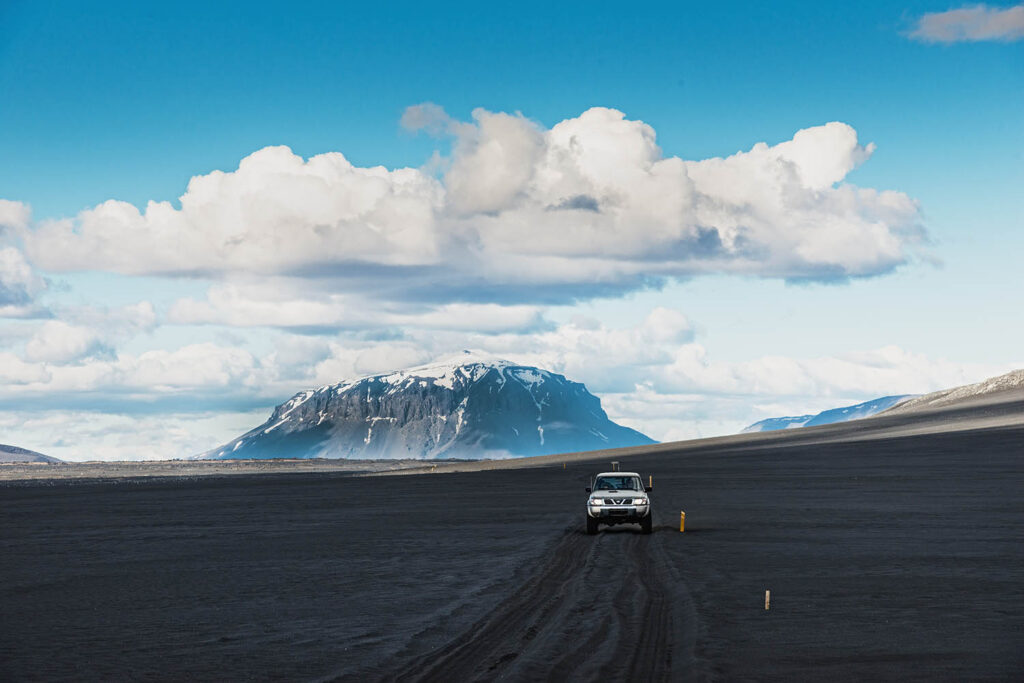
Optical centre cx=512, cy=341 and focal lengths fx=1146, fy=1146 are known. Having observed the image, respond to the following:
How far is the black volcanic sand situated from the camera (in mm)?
15523

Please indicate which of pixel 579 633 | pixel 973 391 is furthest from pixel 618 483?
pixel 973 391

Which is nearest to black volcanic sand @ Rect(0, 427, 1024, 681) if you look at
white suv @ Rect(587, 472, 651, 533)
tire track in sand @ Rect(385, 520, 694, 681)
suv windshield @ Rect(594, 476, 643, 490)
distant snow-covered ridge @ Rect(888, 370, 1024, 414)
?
tire track in sand @ Rect(385, 520, 694, 681)

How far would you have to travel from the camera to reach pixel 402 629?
1859 centimetres

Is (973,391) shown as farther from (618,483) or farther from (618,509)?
(618,509)

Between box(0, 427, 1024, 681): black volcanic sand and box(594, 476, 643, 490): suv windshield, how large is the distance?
1785mm

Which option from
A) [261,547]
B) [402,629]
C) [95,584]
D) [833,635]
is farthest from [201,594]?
[833,635]

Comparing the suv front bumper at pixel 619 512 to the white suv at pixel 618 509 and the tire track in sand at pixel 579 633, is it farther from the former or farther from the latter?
the tire track in sand at pixel 579 633

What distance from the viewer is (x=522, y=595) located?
21812 mm

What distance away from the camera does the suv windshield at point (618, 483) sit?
120 ft

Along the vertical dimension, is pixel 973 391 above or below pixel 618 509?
above

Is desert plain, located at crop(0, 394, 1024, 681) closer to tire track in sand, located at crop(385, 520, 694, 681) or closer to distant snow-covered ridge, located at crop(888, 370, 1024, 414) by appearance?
tire track in sand, located at crop(385, 520, 694, 681)

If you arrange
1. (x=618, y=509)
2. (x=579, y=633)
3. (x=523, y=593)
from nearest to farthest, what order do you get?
1. (x=579, y=633)
2. (x=523, y=593)
3. (x=618, y=509)

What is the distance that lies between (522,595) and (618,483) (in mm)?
15500

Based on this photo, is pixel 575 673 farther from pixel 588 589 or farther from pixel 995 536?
pixel 995 536
